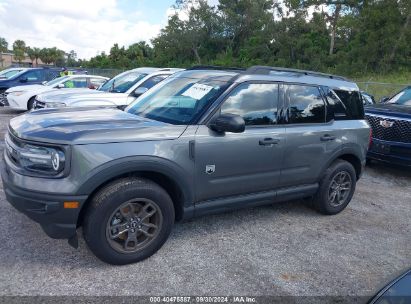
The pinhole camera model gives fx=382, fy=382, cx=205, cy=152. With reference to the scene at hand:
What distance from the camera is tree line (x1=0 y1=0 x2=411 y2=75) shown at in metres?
30.2

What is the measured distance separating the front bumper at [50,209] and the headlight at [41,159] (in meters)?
0.20

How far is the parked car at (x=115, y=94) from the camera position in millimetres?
8234

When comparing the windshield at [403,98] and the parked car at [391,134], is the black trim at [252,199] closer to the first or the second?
the parked car at [391,134]

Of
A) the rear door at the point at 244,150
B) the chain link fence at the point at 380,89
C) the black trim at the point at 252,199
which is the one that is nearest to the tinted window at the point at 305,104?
the rear door at the point at 244,150

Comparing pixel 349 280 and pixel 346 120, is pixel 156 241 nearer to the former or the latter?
pixel 349 280

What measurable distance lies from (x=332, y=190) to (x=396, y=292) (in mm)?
2819

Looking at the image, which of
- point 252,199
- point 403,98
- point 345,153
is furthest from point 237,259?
point 403,98

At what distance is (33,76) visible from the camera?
49.4ft

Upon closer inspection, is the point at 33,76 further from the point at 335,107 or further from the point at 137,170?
the point at 137,170

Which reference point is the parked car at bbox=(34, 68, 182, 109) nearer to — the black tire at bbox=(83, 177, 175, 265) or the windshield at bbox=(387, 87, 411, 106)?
the black tire at bbox=(83, 177, 175, 265)

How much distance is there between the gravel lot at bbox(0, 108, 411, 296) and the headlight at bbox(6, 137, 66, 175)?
0.91 metres

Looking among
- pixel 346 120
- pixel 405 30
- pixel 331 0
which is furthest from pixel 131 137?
pixel 331 0

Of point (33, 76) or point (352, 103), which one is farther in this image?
point (33, 76)

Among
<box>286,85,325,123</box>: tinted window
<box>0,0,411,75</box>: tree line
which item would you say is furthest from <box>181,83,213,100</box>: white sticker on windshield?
<box>0,0,411,75</box>: tree line
